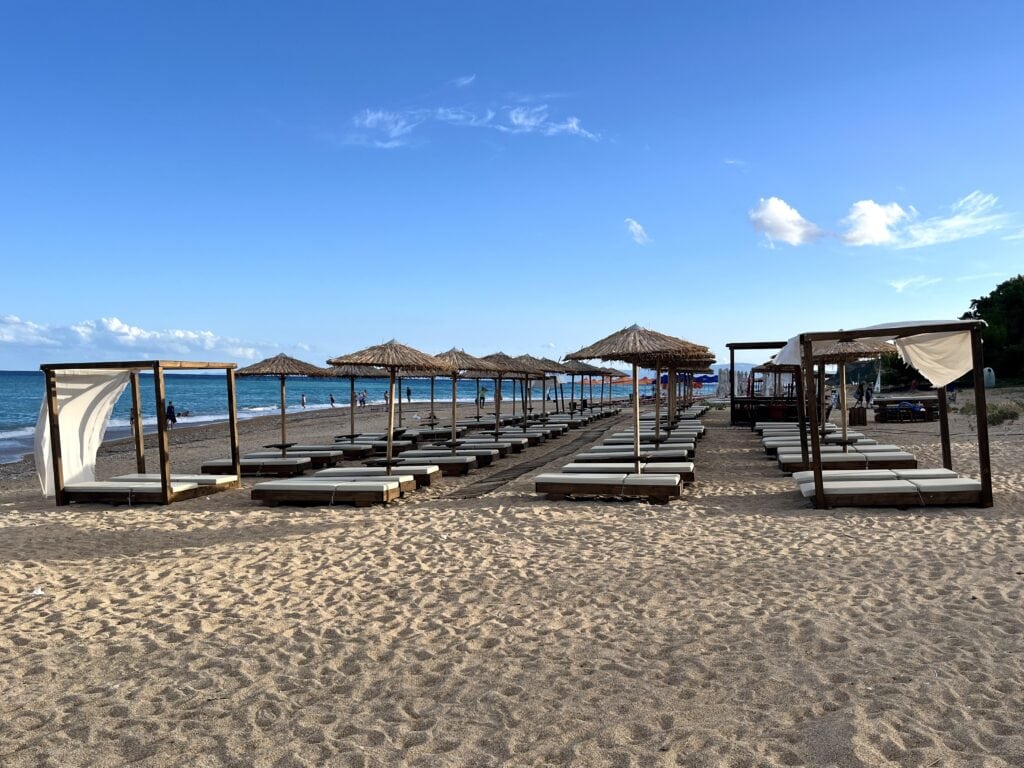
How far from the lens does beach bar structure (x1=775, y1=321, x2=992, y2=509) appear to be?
659 centimetres

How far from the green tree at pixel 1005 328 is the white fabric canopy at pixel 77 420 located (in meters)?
37.9

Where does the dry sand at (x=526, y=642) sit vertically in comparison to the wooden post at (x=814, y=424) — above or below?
below

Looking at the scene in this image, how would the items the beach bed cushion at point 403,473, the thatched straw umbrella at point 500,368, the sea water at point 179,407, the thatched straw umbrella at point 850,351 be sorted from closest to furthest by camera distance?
1. the beach bed cushion at point 403,473
2. the thatched straw umbrella at point 850,351
3. the thatched straw umbrella at point 500,368
4. the sea water at point 179,407

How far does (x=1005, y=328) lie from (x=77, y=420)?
42.8 meters

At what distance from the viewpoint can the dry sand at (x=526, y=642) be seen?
109 inches

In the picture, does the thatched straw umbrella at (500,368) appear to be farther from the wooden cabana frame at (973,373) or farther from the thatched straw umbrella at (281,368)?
the wooden cabana frame at (973,373)

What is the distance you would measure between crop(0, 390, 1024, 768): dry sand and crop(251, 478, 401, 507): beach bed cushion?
107cm

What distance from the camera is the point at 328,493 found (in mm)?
8070

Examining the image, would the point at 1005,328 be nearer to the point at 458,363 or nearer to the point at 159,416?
the point at 458,363

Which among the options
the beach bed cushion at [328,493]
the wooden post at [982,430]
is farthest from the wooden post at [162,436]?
the wooden post at [982,430]

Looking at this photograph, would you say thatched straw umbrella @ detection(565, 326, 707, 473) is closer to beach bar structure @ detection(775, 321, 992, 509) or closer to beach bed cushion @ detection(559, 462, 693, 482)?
beach bed cushion @ detection(559, 462, 693, 482)

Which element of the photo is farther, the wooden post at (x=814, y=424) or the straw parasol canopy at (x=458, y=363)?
the straw parasol canopy at (x=458, y=363)

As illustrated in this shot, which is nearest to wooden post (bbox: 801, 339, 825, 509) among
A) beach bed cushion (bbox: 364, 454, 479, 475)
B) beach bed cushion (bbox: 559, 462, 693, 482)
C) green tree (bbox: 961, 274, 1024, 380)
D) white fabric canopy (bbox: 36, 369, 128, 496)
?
beach bed cushion (bbox: 559, 462, 693, 482)

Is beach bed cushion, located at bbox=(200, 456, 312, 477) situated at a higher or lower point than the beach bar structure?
lower
